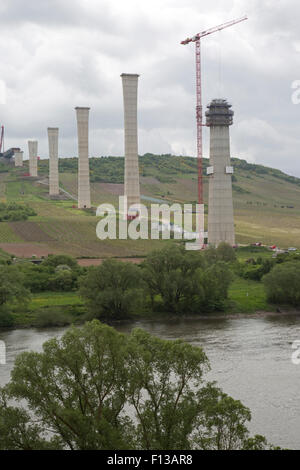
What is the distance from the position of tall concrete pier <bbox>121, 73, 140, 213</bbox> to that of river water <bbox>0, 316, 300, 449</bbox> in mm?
47039

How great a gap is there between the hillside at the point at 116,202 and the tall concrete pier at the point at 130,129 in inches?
329

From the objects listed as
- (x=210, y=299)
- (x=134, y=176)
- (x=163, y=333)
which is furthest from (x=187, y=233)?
(x=163, y=333)

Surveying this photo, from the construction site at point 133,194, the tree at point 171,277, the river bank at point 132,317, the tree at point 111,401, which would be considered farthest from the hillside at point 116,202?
the tree at point 111,401

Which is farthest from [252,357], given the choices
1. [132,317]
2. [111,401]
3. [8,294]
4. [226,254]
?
[226,254]

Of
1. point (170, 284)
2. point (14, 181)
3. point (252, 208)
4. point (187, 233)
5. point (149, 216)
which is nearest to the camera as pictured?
point (170, 284)

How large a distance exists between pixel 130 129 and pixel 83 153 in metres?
21.3

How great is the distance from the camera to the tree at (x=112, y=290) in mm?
47594

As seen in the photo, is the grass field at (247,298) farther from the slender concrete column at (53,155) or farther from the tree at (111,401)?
the slender concrete column at (53,155)

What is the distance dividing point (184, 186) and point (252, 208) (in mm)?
31570

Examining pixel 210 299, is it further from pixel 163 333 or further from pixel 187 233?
pixel 187 233

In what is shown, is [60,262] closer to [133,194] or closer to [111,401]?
[133,194]

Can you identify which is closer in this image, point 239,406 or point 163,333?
point 239,406

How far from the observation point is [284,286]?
174ft

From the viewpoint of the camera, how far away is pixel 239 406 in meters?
20.5
